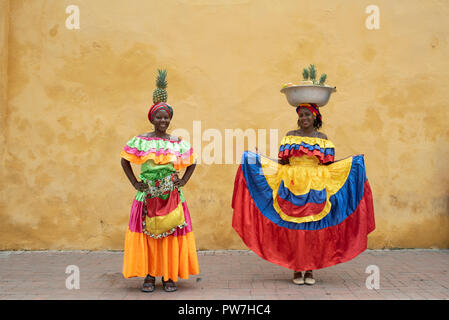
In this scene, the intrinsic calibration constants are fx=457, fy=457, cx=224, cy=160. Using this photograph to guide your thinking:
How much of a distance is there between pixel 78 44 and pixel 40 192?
2.36 m

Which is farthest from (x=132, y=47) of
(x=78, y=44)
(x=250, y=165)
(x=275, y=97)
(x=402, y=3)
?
(x=402, y=3)

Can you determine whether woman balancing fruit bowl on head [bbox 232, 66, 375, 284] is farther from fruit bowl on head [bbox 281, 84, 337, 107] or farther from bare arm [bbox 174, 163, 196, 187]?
bare arm [bbox 174, 163, 196, 187]

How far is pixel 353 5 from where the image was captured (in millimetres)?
7047

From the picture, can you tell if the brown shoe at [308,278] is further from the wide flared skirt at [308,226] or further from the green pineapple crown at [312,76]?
the green pineapple crown at [312,76]

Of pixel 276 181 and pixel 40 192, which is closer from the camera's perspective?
pixel 276 181

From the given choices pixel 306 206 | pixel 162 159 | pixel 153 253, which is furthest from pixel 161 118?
pixel 306 206

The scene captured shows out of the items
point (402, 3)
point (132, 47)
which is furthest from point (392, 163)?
point (132, 47)

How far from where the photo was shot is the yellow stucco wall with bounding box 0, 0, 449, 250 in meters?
7.02

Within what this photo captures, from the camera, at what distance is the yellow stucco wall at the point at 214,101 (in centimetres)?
702

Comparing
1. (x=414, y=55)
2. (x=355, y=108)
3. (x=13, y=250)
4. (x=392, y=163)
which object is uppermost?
(x=414, y=55)

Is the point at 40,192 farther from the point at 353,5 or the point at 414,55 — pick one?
→ the point at 414,55

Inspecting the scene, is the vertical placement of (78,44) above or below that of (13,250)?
above

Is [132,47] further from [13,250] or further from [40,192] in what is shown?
[13,250]

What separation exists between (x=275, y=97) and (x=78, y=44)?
3163 millimetres
